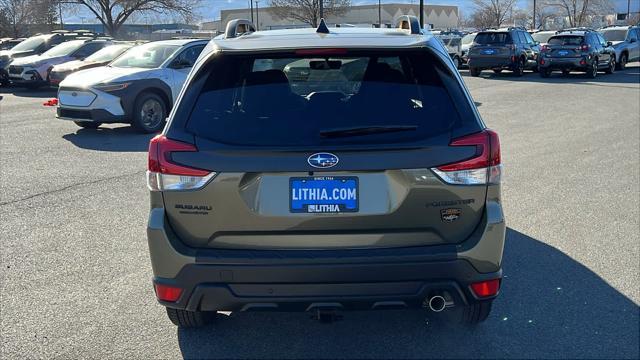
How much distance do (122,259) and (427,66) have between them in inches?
120

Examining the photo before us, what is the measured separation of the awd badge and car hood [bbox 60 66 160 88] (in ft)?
30.9

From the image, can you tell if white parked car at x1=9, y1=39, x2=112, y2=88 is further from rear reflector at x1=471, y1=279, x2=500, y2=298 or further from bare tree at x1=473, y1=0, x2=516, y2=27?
bare tree at x1=473, y1=0, x2=516, y2=27

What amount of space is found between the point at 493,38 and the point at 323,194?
943 inches

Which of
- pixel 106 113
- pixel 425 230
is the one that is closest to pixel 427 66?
pixel 425 230

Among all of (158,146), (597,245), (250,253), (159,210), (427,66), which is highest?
(427,66)

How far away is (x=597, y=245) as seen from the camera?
17.4ft

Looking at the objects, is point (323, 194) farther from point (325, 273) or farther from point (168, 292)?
point (168, 292)

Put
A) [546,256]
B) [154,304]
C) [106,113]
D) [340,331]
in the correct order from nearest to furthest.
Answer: [340,331]
[154,304]
[546,256]
[106,113]

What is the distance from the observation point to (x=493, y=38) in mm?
25203

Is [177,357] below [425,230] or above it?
below

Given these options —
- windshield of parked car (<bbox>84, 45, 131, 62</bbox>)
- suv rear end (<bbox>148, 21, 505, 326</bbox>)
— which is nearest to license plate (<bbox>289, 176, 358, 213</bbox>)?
suv rear end (<bbox>148, 21, 505, 326</bbox>)

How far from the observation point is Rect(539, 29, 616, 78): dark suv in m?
23.5

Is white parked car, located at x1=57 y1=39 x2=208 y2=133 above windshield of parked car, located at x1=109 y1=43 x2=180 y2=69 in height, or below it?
below

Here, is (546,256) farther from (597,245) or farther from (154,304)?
(154,304)
